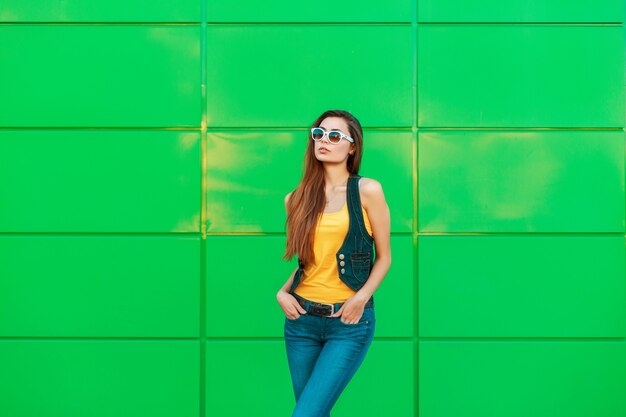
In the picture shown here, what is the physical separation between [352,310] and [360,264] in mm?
172

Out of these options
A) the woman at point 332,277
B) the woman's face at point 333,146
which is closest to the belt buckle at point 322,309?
the woman at point 332,277

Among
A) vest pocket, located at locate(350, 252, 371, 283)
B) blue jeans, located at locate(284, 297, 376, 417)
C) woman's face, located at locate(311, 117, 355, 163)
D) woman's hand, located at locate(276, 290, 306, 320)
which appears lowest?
blue jeans, located at locate(284, 297, 376, 417)

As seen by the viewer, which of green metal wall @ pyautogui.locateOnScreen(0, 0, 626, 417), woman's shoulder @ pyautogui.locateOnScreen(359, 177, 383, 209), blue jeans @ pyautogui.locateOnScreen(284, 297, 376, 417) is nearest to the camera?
blue jeans @ pyautogui.locateOnScreen(284, 297, 376, 417)

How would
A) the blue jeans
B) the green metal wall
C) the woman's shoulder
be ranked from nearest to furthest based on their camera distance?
the blue jeans, the woman's shoulder, the green metal wall

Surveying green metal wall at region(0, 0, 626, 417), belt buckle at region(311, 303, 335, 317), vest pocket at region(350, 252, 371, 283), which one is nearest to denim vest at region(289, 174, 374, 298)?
vest pocket at region(350, 252, 371, 283)

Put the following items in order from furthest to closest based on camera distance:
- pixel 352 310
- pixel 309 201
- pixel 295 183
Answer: pixel 295 183
pixel 309 201
pixel 352 310

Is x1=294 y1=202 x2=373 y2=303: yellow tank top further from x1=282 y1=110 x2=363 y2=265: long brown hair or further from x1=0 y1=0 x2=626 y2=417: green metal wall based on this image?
x1=0 y1=0 x2=626 y2=417: green metal wall

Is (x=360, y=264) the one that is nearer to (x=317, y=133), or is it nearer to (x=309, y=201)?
(x=309, y=201)

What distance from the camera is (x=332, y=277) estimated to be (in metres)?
2.46

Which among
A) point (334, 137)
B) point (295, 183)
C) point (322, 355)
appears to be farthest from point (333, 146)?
point (295, 183)

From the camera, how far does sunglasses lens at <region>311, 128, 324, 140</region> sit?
2547mm

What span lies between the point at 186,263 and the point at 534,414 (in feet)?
6.43

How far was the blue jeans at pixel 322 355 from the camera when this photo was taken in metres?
2.36

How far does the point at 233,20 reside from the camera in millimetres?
3551
